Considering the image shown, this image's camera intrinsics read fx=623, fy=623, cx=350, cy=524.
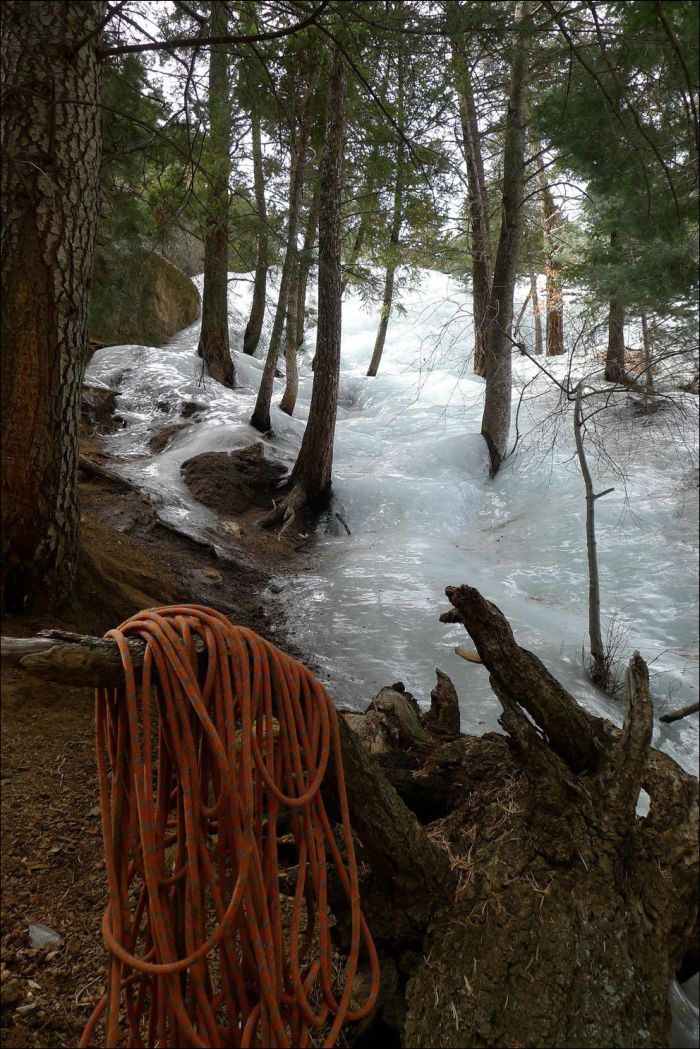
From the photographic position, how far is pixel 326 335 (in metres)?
7.23

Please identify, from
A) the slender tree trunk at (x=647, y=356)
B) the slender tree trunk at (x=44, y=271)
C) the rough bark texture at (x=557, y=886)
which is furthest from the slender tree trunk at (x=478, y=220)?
the rough bark texture at (x=557, y=886)

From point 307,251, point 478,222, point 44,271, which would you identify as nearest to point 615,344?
point 307,251

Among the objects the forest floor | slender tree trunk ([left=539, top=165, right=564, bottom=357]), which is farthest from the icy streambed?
slender tree trunk ([left=539, top=165, right=564, bottom=357])

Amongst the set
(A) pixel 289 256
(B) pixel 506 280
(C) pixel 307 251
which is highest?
(B) pixel 506 280

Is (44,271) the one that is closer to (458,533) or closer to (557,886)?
(557,886)

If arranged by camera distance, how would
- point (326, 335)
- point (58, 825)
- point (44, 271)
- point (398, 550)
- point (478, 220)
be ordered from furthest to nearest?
point (478, 220) < point (326, 335) < point (398, 550) < point (44, 271) < point (58, 825)

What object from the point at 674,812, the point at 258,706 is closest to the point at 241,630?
the point at 258,706

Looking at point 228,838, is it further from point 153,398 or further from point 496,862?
point 153,398

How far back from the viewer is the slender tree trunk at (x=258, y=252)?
709 cm

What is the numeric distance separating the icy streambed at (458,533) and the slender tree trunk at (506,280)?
340mm

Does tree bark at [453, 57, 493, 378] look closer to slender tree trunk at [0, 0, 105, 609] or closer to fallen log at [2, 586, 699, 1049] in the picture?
slender tree trunk at [0, 0, 105, 609]

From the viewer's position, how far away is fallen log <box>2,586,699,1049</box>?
1453 millimetres

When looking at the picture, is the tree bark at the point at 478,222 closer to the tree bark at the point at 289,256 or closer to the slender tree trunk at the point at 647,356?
the tree bark at the point at 289,256

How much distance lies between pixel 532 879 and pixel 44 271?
299 cm
